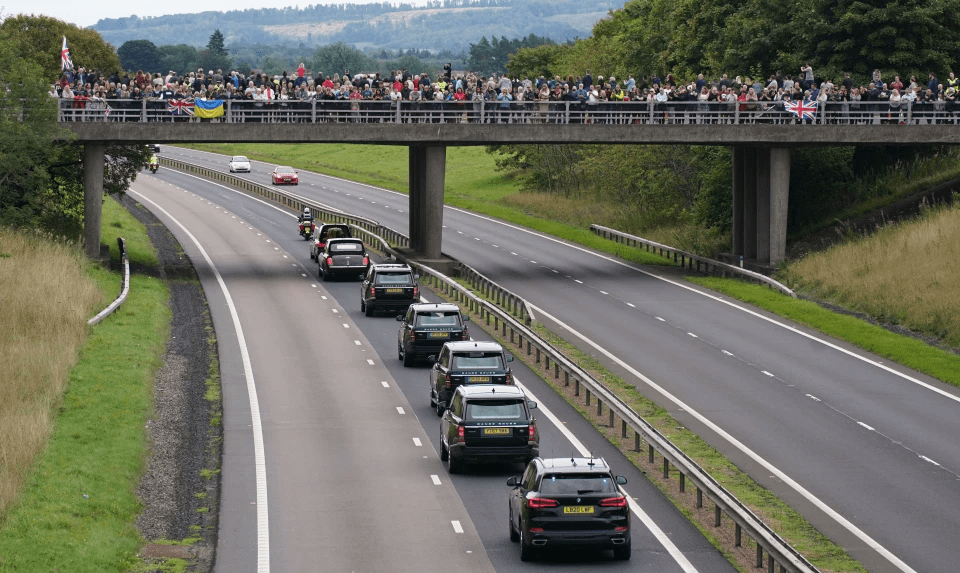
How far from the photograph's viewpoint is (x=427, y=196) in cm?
5862

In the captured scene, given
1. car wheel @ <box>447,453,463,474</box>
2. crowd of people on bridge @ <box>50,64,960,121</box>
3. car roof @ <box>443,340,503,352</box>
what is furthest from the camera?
crowd of people on bridge @ <box>50,64,960,121</box>

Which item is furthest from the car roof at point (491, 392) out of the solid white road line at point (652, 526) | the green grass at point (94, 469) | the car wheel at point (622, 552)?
the green grass at point (94, 469)

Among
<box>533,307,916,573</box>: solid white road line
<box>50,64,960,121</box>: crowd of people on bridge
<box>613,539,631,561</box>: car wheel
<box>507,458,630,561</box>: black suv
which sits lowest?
<box>533,307,916,573</box>: solid white road line

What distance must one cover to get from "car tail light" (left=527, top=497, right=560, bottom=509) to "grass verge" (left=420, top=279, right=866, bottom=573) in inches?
114

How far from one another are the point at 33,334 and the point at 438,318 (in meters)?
10.6

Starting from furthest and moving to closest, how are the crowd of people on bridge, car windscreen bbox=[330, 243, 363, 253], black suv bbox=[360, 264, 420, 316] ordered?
1. the crowd of people on bridge
2. car windscreen bbox=[330, 243, 363, 253]
3. black suv bbox=[360, 264, 420, 316]

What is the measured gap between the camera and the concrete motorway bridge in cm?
5422

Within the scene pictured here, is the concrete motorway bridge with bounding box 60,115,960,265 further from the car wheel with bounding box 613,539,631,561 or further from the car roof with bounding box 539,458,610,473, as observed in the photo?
the car wheel with bounding box 613,539,631,561

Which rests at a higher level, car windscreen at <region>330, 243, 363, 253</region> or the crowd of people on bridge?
the crowd of people on bridge

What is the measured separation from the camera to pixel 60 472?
79.7 feet

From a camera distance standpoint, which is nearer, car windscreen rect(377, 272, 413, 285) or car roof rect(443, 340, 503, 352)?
car roof rect(443, 340, 503, 352)

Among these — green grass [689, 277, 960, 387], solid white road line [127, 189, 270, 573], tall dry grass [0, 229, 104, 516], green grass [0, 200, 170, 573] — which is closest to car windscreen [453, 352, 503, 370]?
solid white road line [127, 189, 270, 573]

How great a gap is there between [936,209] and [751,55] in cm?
1382

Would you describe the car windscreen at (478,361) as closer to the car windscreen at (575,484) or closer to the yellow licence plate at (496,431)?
the yellow licence plate at (496,431)
